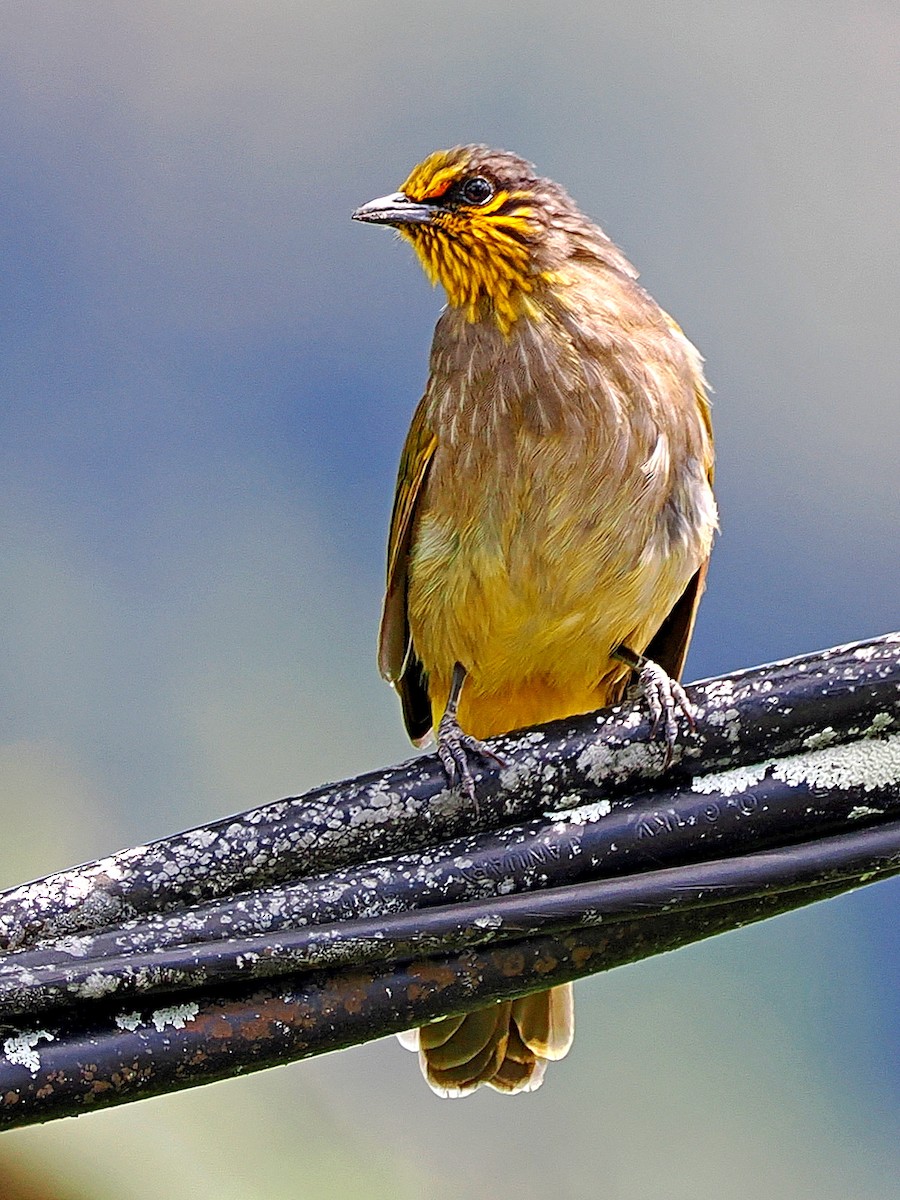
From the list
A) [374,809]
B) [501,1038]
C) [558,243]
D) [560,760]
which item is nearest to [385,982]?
[374,809]

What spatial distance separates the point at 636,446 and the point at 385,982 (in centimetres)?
109

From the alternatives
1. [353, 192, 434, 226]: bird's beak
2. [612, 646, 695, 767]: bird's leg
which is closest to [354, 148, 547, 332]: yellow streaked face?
[353, 192, 434, 226]: bird's beak

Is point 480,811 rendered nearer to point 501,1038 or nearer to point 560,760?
point 560,760

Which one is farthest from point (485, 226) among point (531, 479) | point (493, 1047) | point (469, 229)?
point (493, 1047)

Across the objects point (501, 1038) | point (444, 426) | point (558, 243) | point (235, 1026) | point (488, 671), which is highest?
point (558, 243)

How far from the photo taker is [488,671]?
2.39 m

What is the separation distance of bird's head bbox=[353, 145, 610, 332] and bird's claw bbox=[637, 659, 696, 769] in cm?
67

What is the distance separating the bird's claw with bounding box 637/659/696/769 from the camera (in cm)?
147

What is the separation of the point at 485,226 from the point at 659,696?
959 millimetres

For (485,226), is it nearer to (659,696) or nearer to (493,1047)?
(659,696)

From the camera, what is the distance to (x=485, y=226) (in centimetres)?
233

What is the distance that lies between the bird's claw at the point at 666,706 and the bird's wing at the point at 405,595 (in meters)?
0.52

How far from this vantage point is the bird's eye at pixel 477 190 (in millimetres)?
2373

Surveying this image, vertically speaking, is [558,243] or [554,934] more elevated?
[558,243]
